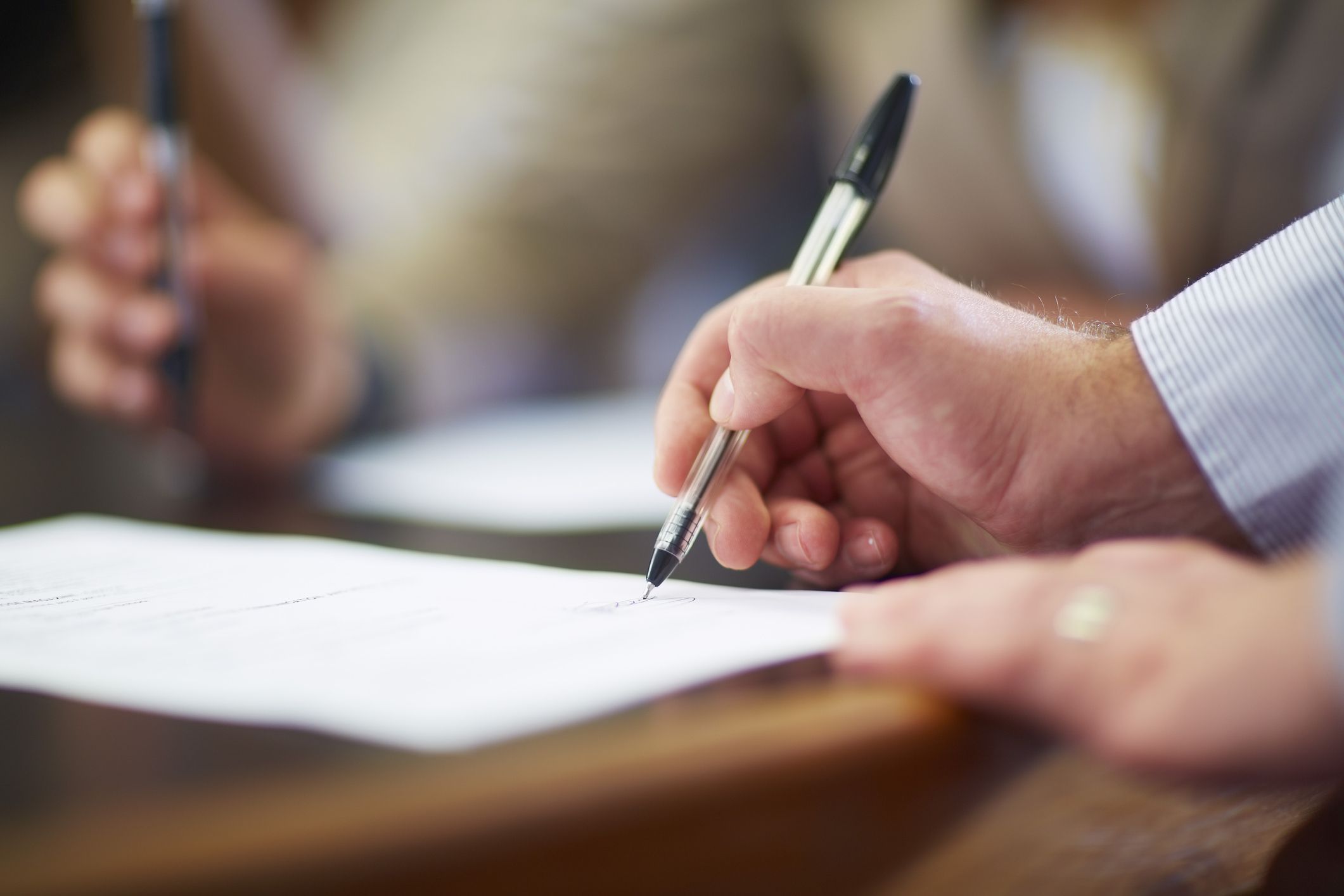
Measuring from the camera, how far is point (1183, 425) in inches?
13.5

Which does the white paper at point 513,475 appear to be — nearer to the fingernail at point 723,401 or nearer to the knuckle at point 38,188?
the fingernail at point 723,401

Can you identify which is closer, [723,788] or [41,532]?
[723,788]

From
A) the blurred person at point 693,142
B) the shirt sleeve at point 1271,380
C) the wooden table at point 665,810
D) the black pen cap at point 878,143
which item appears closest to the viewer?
the wooden table at point 665,810

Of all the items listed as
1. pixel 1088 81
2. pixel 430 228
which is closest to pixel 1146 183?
pixel 1088 81

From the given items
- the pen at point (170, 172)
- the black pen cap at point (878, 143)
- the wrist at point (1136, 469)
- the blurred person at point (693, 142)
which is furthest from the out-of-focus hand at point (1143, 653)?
the blurred person at point (693, 142)

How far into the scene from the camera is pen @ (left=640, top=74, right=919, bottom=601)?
0.40 m

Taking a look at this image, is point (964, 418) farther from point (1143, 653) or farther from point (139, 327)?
point (139, 327)

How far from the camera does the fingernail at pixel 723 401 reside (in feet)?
1.31

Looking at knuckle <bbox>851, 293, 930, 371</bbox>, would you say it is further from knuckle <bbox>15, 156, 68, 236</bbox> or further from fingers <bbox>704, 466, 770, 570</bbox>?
knuckle <bbox>15, 156, 68, 236</bbox>

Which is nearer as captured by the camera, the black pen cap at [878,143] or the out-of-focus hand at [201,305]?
the black pen cap at [878,143]

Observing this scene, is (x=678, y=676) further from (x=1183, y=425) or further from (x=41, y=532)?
(x=41, y=532)

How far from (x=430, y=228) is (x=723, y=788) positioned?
126 cm

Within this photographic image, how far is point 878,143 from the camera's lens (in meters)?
0.44

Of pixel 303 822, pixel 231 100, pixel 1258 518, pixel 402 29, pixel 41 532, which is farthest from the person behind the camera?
pixel 402 29
